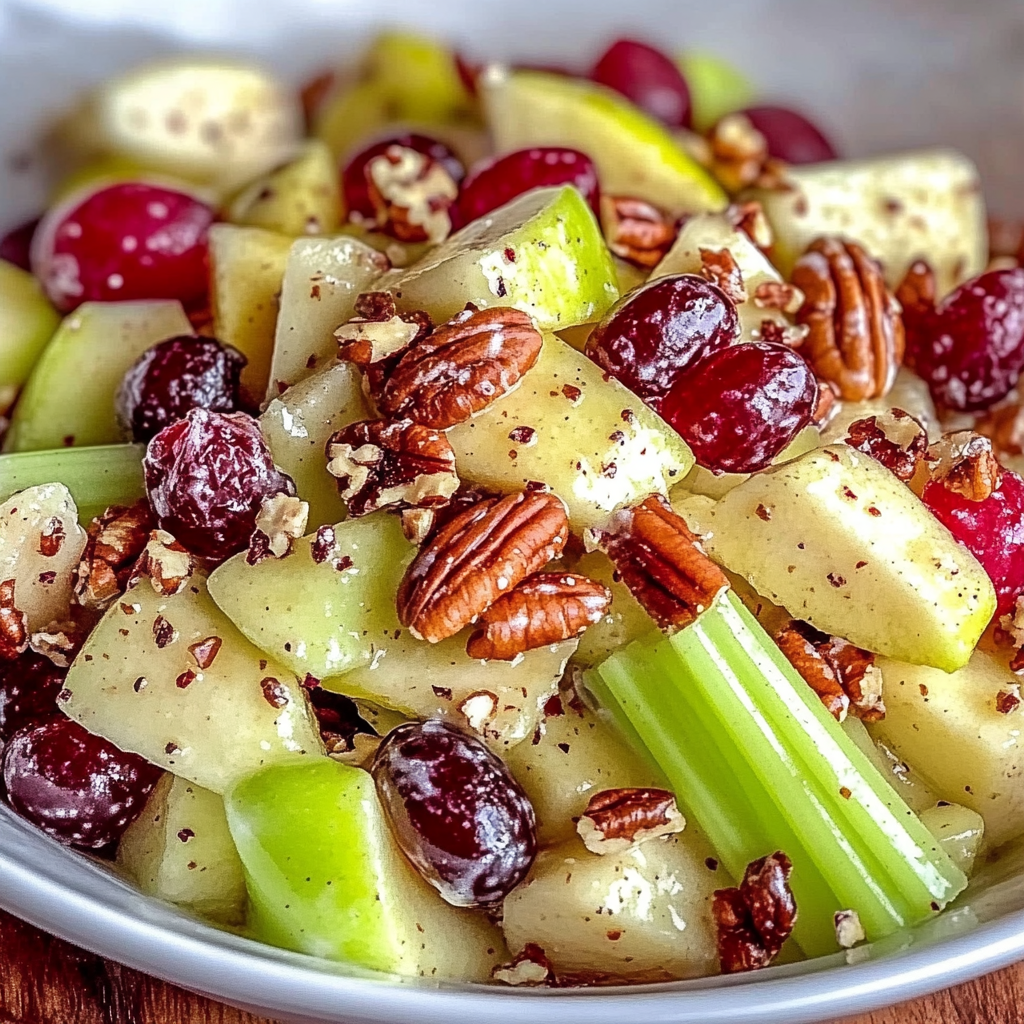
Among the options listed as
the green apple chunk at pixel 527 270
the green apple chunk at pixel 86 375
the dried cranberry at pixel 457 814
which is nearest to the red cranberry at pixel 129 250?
the green apple chunk at pixel 86 375

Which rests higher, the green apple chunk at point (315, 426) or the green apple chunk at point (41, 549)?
the green apple chunk at point (315, 426)

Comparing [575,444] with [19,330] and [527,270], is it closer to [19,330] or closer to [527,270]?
[527,270]

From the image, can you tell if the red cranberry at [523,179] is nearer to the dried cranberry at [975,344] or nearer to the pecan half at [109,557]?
the dried cranberry at [975,344]

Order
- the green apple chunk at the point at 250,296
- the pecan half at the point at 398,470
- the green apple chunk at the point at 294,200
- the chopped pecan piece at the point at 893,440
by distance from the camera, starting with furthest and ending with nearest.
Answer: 1. the green apple chunk at the point at 294,200
2. the green apple chunk at the point at 250,296
3. the chopped pecan piece at the point at 893,440
4. the pecan half at the point at 398,470

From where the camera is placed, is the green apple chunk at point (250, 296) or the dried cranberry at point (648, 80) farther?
the dried cranberry at point (648, 80)

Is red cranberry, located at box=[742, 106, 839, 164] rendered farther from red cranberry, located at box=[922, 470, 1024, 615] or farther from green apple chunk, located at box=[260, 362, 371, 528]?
green apple chunk, located at box=[260, 362, 371, 528]

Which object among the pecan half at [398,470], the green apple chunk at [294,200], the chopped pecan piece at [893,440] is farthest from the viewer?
the green apple chunk at [294,200]

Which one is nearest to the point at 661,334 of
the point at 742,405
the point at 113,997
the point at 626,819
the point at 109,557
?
the point at 742,405

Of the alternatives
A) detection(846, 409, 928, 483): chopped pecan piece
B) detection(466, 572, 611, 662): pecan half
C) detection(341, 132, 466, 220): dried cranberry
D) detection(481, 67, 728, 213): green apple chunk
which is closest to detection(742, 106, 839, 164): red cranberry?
detection(481, 67, 728, 213): green apple chunk
